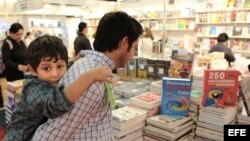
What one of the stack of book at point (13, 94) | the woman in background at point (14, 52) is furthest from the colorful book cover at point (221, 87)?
the woman in background at point (14, 52)

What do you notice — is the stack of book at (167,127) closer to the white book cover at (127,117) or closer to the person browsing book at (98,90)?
the white book cover at (127,117)

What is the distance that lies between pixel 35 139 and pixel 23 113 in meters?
0.17

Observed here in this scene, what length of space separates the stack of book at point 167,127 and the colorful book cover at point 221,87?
234mm

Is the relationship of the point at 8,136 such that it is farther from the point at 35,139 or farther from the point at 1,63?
the point at 1,63

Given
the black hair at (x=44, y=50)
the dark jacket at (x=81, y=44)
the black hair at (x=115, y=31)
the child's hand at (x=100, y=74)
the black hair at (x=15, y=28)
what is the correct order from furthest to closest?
1. the dark jacket at (x=81, y=44)
2. the black hair at (x=15, y=28)
3. the black hair at (x=44, y=50)
4. the black hair at (x=115, y=31)
5. the child's hand at (x=100, y=74)

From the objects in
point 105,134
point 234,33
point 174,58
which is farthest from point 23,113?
point 234,33

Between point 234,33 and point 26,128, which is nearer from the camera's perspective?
point 26,128

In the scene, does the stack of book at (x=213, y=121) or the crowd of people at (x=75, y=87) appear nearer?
the crowd of people at (x=75, y=87)

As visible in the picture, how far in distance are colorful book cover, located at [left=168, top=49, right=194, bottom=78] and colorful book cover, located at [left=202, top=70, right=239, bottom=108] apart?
14.5 inches

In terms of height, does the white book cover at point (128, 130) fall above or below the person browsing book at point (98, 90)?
below

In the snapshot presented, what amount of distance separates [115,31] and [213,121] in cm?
120

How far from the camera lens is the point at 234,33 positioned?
684 cm

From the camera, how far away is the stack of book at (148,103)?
198 cm

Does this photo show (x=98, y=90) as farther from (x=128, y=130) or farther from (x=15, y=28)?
(x=15, y=28)
